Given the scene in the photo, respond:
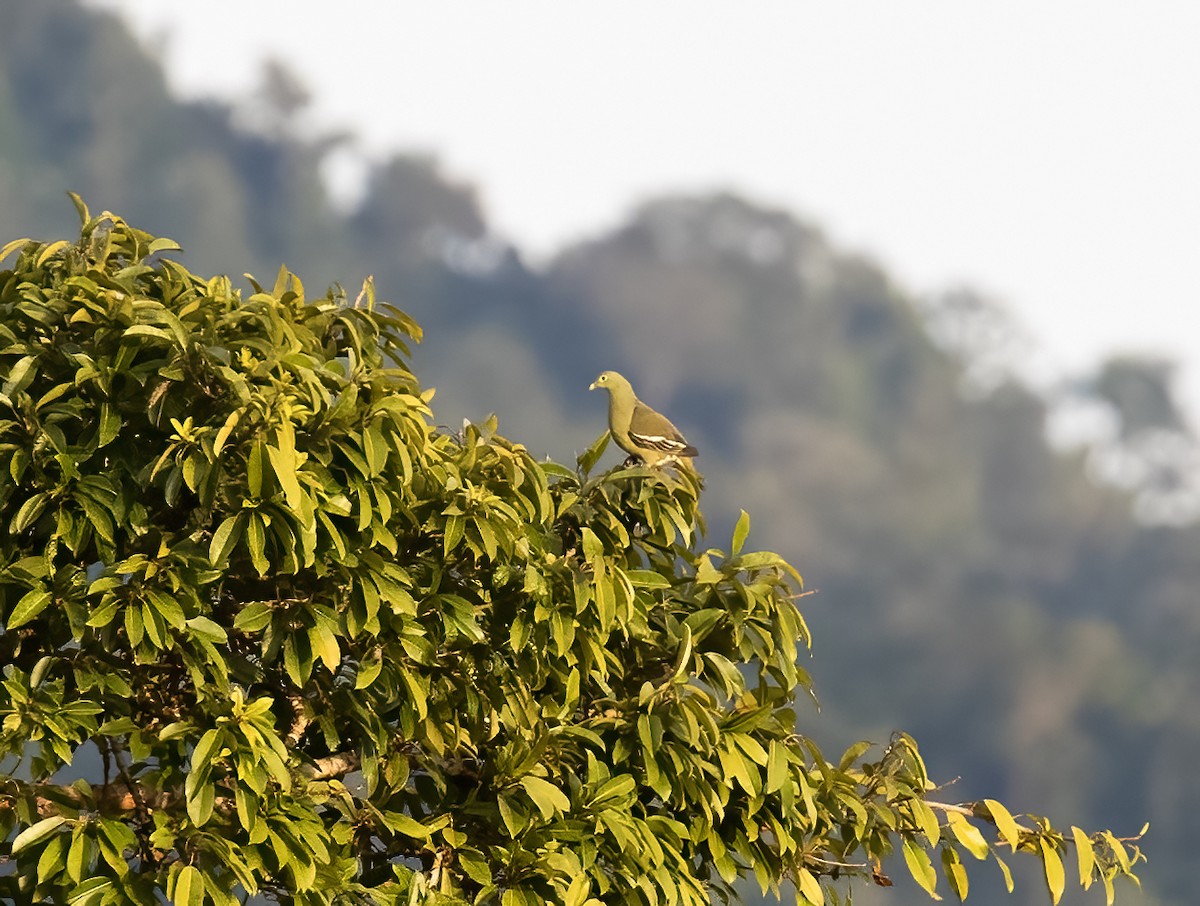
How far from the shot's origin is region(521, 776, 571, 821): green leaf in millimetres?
4316

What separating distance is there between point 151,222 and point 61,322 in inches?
1777

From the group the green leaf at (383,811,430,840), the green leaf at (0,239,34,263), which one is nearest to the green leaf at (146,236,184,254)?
the green leaf at (0,239,34,263)

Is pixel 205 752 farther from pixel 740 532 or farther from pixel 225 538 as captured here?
pixel 740 532

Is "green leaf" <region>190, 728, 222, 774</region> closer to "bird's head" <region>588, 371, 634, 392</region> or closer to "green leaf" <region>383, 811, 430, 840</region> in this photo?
"green leaf" <region>383, 811, 430, 840</region>

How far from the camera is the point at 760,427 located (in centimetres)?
4200

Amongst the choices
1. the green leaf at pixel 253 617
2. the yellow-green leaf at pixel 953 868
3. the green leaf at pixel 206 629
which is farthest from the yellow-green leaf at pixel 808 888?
the green leaf at pixel 206 629

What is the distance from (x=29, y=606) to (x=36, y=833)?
1.83 ft

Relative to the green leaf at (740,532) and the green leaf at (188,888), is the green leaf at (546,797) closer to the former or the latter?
the green leaf at (188,888)

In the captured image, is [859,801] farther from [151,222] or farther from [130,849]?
[151,222]

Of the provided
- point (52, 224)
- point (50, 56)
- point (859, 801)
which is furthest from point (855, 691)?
point (50, 56)

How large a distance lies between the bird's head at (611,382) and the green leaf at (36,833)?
2736 mm

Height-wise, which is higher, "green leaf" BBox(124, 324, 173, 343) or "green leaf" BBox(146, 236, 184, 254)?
"green leaf" BBox(146, 236, 184, 254)

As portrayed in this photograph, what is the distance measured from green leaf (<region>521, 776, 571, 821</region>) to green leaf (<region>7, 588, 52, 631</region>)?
1.35 metres

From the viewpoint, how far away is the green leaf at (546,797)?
4316mm
